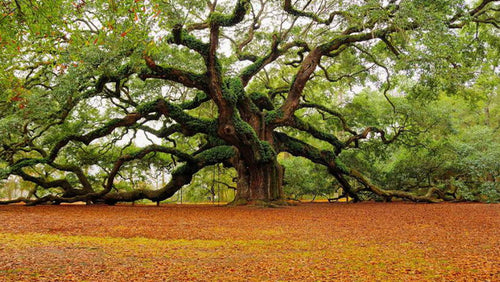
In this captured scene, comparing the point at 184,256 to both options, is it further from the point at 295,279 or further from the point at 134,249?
the point at 295,279

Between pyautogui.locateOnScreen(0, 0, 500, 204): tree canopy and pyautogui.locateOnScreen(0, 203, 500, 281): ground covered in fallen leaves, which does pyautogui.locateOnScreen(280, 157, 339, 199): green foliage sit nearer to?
pyautogui.locateOnScreen(0, 0, 500, 204): tree canopy

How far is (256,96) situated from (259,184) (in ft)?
11.6

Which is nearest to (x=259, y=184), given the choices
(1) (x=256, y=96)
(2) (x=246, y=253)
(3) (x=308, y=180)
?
(1) (x=256, y=96)

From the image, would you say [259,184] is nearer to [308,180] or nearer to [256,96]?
[256,96]

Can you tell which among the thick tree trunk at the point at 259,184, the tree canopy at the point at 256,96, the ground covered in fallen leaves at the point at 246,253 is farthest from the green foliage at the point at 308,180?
the ground covered in fallen leaves at the point at 246,253

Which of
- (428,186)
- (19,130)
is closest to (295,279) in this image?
(19,130)

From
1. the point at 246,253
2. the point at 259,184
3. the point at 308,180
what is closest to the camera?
the point at 246,253

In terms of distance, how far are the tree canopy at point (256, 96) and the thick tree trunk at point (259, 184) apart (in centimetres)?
4

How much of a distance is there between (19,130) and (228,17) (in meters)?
8.09

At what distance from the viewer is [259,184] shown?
12.0 meters

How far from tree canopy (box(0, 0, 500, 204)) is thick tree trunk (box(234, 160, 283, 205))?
0.13 feet

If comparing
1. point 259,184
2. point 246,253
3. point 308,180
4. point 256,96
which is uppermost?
point 256,96

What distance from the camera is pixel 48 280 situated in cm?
259

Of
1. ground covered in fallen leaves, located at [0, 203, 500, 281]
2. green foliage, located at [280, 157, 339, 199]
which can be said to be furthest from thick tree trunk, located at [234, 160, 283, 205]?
ground covered in fallen leaves, located at [0, 203, 500, 281]
